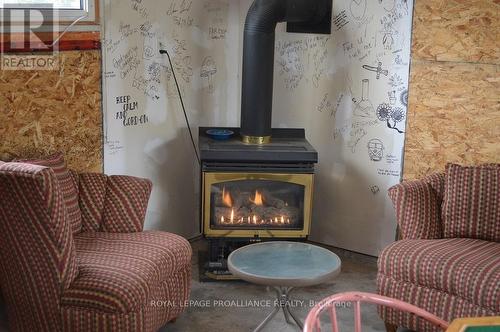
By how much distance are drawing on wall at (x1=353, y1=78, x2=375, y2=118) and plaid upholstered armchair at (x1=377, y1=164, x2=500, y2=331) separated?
31.7 inches

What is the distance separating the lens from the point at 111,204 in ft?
11.9

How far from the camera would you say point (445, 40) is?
13.8ft

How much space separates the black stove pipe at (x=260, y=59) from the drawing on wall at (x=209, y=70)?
0.51 m

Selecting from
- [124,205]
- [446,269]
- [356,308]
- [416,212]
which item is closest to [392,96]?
[416,212]

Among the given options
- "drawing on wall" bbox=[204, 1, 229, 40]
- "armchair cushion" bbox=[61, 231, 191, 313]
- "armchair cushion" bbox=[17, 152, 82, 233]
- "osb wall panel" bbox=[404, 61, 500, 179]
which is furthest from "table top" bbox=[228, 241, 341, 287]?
"drawing on wall" bbox=[204, 1, 229, 40]

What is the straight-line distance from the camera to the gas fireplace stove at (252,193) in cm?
409

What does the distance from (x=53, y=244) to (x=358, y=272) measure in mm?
2077

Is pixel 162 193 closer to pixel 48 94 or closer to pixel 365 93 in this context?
pixel 48 94

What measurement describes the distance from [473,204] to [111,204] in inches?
71.8

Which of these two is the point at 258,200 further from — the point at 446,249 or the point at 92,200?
the point at 446,249

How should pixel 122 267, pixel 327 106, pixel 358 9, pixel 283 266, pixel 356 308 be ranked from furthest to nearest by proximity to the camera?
pixel 327 106 < pixel 358 9 < pixel 283 266 < pixel 122 267 < pixel 356 308

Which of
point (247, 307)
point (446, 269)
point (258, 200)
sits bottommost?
point (247, 307)

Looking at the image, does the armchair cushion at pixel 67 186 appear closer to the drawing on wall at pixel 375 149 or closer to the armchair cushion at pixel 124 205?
the armchair cushion at pixel 124 205

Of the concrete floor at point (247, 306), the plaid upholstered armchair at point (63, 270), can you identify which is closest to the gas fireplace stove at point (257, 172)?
the concrete floor at point (247, 306)
